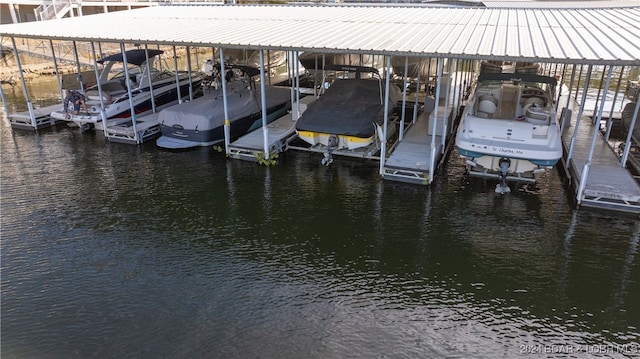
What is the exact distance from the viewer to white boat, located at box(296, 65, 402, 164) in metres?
10.7

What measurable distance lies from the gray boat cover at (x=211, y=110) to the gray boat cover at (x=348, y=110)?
2.12 meters

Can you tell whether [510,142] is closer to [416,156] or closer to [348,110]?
[416,156]

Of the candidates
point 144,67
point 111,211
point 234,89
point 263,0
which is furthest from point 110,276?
point 263,0

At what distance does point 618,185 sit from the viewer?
29.6ft

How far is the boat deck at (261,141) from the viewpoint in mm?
11312

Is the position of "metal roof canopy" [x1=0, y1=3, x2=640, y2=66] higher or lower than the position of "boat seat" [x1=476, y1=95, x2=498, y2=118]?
higher

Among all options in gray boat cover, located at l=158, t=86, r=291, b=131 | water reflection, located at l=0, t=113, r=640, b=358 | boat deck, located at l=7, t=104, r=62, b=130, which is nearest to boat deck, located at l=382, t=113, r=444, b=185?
water reflection, located at l=0, t=113, r=640, b=358

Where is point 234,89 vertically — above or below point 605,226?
above

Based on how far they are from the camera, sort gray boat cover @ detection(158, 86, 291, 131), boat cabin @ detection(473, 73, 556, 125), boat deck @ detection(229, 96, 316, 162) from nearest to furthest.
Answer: boat cabin @ detection(473, 73, 556, 125) → boat deck @ detection(229, 96, 316, 162) → gray boat cover @ detection(158, 86, 291, 131)

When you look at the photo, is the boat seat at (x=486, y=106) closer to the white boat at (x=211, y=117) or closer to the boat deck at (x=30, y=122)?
the white boat at (x=211, y=117)

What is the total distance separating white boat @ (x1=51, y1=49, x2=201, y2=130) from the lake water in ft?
9.92

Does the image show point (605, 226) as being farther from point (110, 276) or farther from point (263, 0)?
point (263, 0)

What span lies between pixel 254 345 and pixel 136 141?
8.92 m

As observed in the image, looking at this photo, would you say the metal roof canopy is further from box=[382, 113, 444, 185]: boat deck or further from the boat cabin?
box=[382, 113, 444, 185]: boat deck
